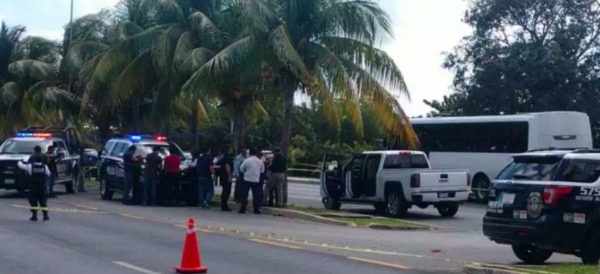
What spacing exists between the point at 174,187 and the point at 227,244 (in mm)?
11707

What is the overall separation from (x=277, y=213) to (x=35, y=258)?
11.5 metres

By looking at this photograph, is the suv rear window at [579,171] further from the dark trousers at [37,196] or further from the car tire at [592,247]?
the dark trousers at [37,196]

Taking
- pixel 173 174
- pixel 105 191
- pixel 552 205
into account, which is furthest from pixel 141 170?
pixel 552 205

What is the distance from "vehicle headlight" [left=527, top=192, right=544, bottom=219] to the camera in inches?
583

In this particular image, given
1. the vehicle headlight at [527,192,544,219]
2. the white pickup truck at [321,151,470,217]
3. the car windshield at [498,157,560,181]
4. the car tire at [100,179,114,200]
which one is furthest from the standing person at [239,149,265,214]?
the vehicle headlight at [527,192,544,219]

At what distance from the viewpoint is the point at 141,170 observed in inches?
1142

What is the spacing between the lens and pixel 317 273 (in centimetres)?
1408

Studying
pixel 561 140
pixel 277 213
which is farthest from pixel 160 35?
pixel 561 140

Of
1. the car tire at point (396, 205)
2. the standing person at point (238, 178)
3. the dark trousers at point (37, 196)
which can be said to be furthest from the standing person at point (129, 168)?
the car tire at point (396, 205)

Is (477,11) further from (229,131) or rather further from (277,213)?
(277,213)

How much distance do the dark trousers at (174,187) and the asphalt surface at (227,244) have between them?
239cm

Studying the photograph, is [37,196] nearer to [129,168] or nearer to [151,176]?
[151,176]

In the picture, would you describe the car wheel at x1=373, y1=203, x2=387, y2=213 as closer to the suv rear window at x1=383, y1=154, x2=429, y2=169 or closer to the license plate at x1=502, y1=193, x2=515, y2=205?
the suv rear window at x1=383, y1=154, x2=429, y2=169

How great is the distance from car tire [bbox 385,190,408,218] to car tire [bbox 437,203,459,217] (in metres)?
1.19
